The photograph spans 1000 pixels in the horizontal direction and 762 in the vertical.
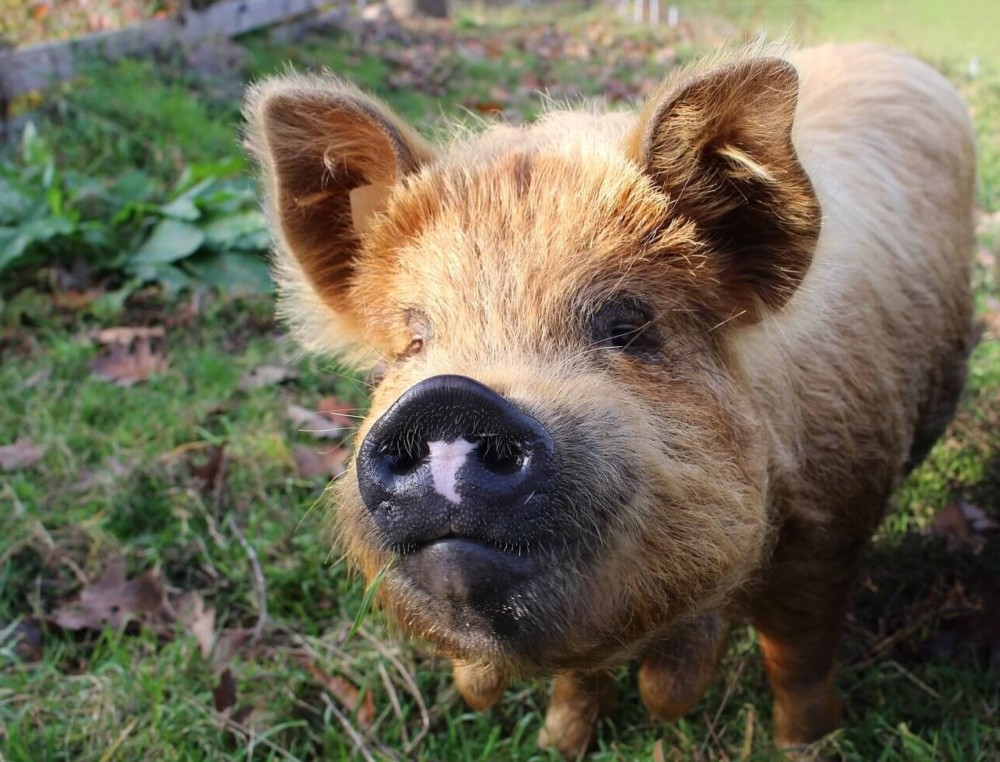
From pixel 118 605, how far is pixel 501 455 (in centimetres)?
237

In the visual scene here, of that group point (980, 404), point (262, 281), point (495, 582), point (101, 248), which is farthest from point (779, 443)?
point (101, 248)

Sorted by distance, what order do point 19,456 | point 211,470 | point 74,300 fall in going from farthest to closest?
1. point 74,300
2. point 19,456
3. point 211,470

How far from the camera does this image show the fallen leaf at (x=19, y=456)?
4.12m

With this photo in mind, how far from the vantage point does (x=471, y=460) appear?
1.66 m

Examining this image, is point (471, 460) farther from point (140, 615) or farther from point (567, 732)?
point (140, 615)

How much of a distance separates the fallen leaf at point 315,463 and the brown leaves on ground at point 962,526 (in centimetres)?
243

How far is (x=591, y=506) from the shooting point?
5.75 ft

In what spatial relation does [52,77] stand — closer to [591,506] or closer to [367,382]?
Result: [367,382]

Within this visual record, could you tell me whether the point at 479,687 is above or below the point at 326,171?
below

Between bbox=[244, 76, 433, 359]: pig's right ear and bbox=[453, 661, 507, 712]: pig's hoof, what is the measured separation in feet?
3.38

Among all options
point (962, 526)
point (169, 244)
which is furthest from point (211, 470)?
point (962, 526)

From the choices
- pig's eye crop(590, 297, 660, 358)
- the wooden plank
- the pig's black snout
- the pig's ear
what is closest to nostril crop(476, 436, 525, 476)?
the pig's black snout

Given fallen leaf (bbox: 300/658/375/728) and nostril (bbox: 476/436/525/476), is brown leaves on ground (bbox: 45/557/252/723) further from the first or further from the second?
nostril (bbox: 476/436/525/476)

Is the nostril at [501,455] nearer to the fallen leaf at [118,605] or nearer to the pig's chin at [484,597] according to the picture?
the pig's chin at [484,597]
